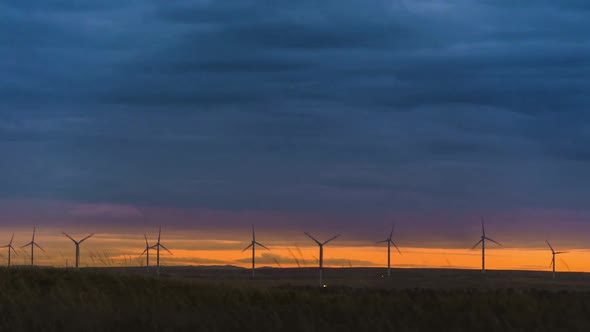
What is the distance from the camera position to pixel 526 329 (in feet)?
75.8

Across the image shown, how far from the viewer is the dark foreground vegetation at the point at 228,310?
77.0ft

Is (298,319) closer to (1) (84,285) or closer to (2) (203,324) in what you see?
(2) (203,324)

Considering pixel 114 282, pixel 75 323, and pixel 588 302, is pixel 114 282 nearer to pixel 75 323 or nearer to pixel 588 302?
pixel 75 323

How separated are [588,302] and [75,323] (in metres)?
17.1

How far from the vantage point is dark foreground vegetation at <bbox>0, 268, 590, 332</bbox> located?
23484 mm

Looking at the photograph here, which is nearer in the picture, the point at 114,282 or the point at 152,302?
the point at 152,302

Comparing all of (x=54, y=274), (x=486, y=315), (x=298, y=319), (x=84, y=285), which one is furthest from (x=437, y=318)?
(x=54, y=274)

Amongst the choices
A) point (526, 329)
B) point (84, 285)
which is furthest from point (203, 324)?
point (84, 285)

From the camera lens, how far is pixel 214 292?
112ft

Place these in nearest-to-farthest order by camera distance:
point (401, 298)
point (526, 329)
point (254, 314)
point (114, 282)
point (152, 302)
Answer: point (526, 329) < point (254, 314) < point (152, 302) < point (401, 298) < point (114, 282)

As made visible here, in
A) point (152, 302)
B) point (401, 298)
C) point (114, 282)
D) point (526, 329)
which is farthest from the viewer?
point (114, 282)

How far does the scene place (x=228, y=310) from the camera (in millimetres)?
27031

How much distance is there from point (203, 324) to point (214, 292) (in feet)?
35.6

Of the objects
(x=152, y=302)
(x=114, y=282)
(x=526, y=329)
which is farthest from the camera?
(x=114, y=282)
